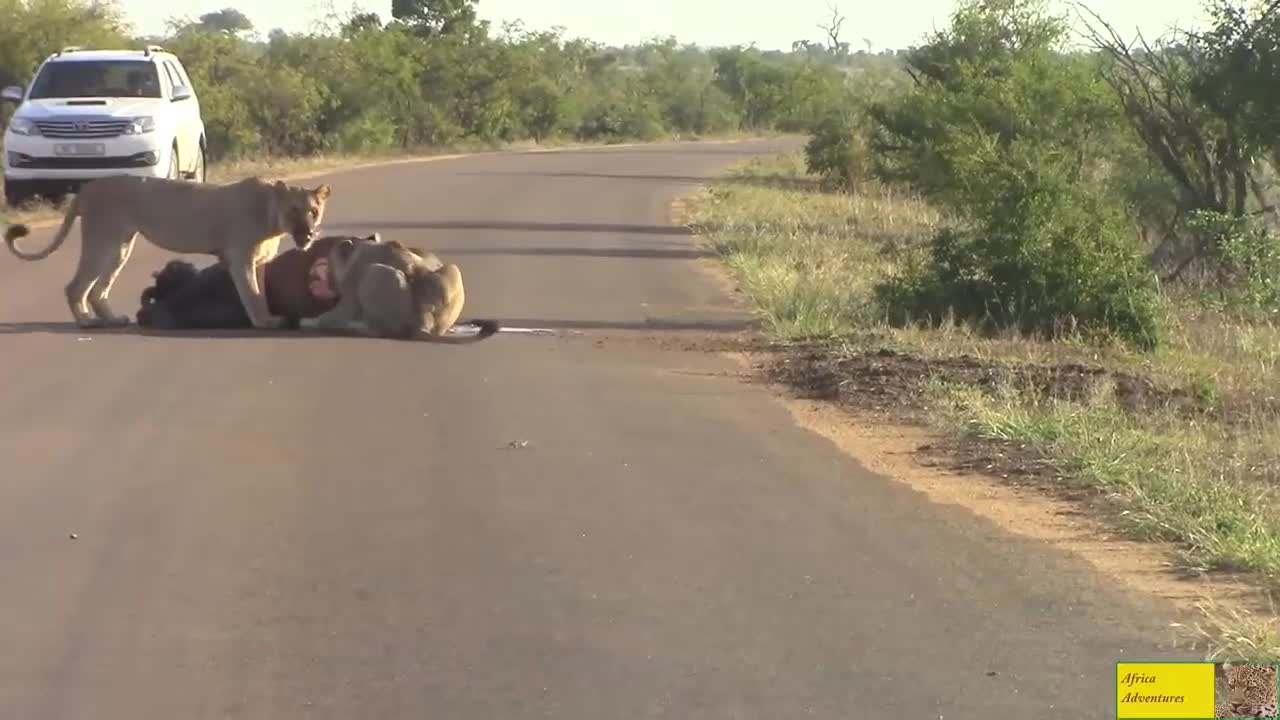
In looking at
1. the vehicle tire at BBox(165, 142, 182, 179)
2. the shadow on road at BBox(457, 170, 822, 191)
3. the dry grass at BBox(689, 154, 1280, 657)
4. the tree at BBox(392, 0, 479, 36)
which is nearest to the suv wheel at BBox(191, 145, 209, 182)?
the vehicle tire at BBox(165, 142, 182, 179)

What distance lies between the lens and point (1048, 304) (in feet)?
47.5

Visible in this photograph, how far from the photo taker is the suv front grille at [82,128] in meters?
22.5

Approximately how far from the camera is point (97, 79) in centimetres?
2373

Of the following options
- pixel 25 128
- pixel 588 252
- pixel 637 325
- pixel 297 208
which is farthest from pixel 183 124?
pixel 297 208

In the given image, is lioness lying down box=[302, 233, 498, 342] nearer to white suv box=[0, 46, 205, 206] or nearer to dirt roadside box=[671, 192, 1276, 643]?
dirt roadside box=[671, 192, 1276, 643]

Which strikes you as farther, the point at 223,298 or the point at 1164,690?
the point at 223,298

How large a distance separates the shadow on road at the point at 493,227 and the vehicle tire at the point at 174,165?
1.90 metres

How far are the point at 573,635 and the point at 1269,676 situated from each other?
2144mm

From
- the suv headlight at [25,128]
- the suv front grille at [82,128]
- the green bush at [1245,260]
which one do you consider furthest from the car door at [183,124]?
the green bush at [1245,260]

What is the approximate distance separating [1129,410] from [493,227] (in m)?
14.0

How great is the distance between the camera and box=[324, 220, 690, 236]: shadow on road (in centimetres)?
2350

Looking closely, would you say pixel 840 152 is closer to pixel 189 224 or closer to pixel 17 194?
pixel 17 194

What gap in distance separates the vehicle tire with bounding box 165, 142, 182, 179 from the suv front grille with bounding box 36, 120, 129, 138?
72cm

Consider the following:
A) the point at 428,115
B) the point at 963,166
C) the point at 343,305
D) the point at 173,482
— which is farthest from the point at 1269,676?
the point at 428,115
